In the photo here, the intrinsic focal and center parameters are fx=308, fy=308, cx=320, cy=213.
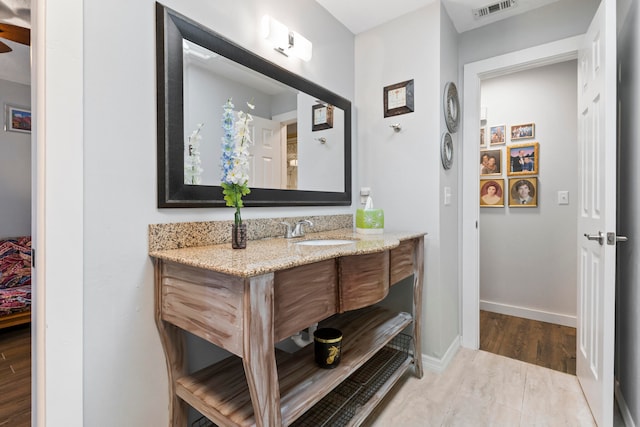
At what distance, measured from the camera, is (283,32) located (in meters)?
1.68

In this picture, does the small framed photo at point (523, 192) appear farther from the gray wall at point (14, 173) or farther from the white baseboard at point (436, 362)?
the gray wall at point (14, 173)

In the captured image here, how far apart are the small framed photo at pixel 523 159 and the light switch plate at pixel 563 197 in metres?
0.27

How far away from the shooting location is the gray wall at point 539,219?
276 centimetres

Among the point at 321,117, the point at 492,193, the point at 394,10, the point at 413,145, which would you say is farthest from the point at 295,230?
the point at 492,193

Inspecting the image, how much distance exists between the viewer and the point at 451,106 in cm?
216

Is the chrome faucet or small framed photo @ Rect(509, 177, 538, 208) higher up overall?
small framed photo @ Rect(509, 177, 538, 208)

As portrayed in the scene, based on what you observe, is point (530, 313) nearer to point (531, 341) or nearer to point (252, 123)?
point (531, 341)

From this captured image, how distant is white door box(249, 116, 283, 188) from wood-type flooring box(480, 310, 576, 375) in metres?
2.07

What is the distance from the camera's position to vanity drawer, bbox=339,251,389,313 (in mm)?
1233

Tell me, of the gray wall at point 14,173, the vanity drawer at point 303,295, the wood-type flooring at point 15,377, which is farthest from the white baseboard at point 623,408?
the gray wall at point 14,173

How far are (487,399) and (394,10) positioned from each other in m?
2.47

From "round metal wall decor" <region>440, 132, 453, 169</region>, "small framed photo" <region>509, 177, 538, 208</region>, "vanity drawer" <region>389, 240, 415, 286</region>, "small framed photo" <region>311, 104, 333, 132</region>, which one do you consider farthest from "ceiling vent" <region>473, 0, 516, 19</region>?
"vanity drawer" <region>389, 240, 415, 286</region>

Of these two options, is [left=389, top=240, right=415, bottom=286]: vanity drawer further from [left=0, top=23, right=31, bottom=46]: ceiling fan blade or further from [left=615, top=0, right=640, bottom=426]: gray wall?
[left=0, top=23, right=31, bottom=46]: ceiling fan blade

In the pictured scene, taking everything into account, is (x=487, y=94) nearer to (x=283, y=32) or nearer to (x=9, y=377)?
(x=283, y=32)
